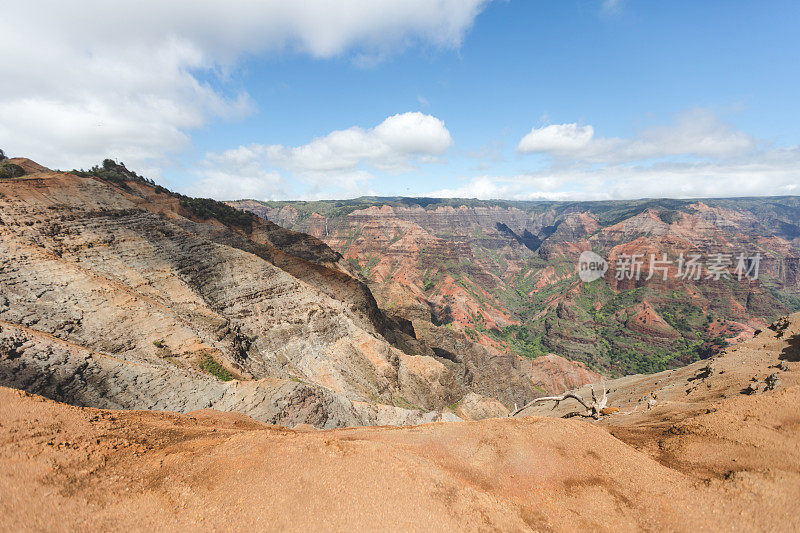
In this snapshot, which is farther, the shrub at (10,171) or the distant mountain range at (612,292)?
the distant mountain range at (612,292)

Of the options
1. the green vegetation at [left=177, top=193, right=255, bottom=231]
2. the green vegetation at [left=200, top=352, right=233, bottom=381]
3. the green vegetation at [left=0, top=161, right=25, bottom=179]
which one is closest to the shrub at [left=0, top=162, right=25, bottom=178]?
the green vegetation at [left=0, top=161, right=25, bottom=179]

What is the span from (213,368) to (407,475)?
1897 centimetres

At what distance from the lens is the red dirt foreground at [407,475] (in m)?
6.09

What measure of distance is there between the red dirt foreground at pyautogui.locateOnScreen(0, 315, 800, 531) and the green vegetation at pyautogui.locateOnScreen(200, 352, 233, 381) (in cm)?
1165

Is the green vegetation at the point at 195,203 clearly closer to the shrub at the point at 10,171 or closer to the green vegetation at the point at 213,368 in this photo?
the shrub at the point at 10,171

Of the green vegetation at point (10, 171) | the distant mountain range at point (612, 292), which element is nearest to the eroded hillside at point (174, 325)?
the green vegetation at point (10, 171)

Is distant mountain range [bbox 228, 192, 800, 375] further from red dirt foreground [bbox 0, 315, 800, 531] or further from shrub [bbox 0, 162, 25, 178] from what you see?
red dirt foreground [bbox 0, 315, 800, 531]

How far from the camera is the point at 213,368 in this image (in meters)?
21.0

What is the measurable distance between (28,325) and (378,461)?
23.2 m

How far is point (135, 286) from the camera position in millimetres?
Result: 25266

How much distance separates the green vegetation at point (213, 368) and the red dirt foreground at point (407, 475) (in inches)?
459

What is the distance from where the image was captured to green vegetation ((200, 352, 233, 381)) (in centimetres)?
2064

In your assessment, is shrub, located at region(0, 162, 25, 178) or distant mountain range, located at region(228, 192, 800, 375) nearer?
shrub, located at region(0, 162, 25, 178)

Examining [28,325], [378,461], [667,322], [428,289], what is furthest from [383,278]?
[378,461]
